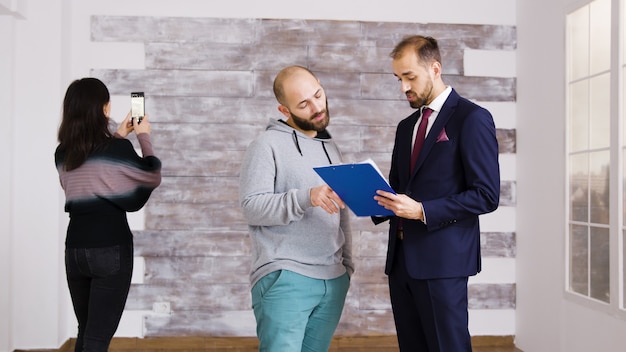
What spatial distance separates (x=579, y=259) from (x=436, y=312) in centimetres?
191

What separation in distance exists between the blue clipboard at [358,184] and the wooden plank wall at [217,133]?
7.62 feet

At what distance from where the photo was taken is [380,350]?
445 cm

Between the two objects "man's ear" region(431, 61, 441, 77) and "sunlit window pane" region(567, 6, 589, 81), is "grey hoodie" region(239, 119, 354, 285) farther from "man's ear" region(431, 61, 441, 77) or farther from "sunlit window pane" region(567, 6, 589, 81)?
"sunlit window pane" region(567, 6, 589, 81)

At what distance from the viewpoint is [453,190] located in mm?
2215

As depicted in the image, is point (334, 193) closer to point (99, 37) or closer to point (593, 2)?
point (593, 2)

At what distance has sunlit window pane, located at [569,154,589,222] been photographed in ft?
12.0

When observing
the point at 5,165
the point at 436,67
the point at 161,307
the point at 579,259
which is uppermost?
the point at 436,67

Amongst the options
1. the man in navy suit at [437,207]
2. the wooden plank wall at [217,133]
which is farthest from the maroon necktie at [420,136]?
the wooden plank wall at [217,133]

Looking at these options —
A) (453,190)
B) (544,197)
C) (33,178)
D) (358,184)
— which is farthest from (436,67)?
(33,178)

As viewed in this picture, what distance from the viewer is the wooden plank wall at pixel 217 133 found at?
14.5 ft

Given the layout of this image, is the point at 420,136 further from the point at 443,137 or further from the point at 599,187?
the point at 599,187

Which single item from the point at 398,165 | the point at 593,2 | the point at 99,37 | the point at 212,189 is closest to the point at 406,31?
the point at 593,2

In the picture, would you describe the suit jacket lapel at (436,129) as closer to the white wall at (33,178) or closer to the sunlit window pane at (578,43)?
the sunlit window pane at (578,43)

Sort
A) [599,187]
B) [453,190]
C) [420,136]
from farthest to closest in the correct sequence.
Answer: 1. [599,187]
2. [420,136]
3. [453,190]
